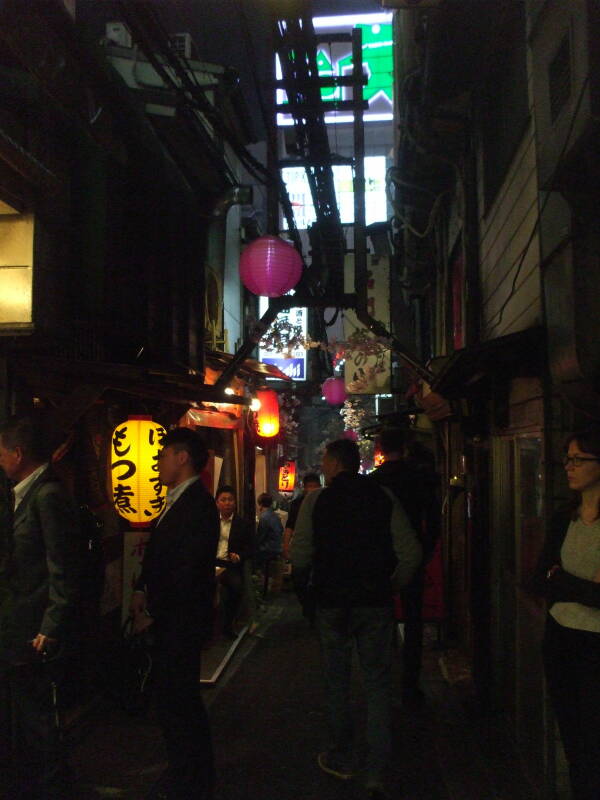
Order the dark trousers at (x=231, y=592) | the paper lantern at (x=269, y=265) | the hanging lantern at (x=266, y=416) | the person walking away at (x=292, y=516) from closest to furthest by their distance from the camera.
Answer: the paper lantern at (x=269, y=265) → the person walking away at (x=292, y=516) → the dark trousers at (x=231, y=592) → the hanging lantern at (x=266, y=416)

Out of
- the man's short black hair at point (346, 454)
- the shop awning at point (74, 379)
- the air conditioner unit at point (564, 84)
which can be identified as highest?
the air conditioner unit at point (564, 84)

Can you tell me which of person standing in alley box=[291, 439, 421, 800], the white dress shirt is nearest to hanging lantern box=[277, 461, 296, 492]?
person standing in alley box=[291, 439, 421, 800]

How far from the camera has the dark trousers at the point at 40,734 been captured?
4.66m

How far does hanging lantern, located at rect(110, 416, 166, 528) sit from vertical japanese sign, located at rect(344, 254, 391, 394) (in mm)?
10087

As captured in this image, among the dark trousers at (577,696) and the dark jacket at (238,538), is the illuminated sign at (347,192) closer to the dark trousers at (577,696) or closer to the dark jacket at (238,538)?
the dark jacket at (238,538)

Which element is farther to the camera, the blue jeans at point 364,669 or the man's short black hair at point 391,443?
the man's short black hair at point 391,443

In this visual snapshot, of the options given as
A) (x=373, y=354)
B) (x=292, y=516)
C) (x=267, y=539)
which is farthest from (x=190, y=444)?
(x=373, y=354)

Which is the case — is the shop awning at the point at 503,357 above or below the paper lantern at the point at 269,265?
below

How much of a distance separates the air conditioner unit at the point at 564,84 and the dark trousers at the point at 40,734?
4902mm

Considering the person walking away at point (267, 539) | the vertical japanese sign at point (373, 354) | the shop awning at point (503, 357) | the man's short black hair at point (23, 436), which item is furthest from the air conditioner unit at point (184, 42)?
the man's short black hair at point (23, 436)

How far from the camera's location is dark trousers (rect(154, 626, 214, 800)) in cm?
469

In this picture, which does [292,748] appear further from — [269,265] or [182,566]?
[269,265]

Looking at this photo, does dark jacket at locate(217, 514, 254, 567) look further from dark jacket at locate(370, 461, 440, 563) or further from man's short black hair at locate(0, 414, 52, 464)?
man's short black hair at locate(0, 414, 52, 464)

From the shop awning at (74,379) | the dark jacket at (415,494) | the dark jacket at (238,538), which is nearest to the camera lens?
the shop awning at (74,379)
